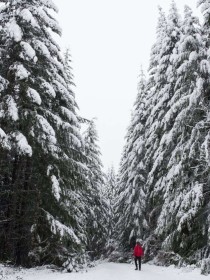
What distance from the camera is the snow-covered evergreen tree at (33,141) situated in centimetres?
1460

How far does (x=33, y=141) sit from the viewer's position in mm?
15883

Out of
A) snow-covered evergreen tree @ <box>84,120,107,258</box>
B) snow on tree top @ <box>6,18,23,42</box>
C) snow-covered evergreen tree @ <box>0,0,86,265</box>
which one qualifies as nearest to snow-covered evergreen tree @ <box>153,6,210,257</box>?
snow-covered evergreen tree @ <box>0,0,86,265</box>

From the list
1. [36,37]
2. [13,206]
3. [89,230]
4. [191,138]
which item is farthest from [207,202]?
[89,230]

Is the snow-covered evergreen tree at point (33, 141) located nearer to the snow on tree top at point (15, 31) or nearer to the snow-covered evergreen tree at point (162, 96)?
the snow on tree top at point (15, 31)

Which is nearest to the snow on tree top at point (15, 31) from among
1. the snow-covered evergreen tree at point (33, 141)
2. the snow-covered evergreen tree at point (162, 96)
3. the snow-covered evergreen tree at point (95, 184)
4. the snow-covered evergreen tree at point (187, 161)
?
the snow-covered evergreen tree at point (33, 141)

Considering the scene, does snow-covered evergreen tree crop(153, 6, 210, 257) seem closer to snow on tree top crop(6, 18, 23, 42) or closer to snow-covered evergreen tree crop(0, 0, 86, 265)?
snow-covered evergreen tree crop(0, 0, 86, 265)

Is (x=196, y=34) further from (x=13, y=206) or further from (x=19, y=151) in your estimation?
(x=13, y=206)

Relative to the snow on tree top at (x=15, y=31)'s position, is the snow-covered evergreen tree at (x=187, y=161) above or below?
below

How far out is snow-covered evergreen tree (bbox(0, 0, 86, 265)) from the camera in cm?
1460

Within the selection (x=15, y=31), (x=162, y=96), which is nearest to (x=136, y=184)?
(x=162, y=96)

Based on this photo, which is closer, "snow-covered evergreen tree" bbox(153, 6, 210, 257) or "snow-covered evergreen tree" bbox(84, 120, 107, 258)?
"snow-covered evergreen tree" bbox(153, 6, 210, 257)

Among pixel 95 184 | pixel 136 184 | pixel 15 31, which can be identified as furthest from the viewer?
pixel 95 184

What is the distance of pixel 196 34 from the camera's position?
17.8m

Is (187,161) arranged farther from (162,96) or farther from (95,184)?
(95,184)
